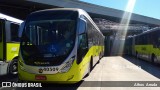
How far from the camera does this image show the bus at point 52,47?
9.46 metres

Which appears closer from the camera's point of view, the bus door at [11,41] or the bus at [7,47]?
the bus at [7,47]

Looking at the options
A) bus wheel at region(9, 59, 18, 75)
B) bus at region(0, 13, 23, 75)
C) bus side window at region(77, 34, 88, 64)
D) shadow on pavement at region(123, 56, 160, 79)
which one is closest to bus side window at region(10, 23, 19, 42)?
bus at region(0, 13, 23, 75)

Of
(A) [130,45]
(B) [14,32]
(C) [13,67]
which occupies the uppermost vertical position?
(B) [14,32]

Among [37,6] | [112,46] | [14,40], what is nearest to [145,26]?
[112,46]

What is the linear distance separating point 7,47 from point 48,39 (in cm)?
330

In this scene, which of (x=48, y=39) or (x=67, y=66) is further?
(x=48, y=39)

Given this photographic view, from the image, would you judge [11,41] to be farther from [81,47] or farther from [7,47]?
[81,47]

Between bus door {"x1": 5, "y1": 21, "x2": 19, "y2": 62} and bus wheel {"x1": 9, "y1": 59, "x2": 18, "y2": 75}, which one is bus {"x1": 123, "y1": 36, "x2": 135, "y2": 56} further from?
bus wheel {"x1": 9, "y1": 59, "x2": 18, "y2": 75}

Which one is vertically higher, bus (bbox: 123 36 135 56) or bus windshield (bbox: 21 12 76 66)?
bus windshield (bbox: 21 12 76 66)

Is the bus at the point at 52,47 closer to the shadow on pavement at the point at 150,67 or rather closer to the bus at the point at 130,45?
the shadow on pavement at the point at 150,67

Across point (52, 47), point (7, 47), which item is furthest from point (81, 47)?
point (7, 47)

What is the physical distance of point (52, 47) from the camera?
9742mm

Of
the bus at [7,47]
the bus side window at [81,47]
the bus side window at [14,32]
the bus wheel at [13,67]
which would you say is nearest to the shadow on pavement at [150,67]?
the bus side window at [81,47]

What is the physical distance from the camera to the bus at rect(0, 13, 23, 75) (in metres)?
12.2
